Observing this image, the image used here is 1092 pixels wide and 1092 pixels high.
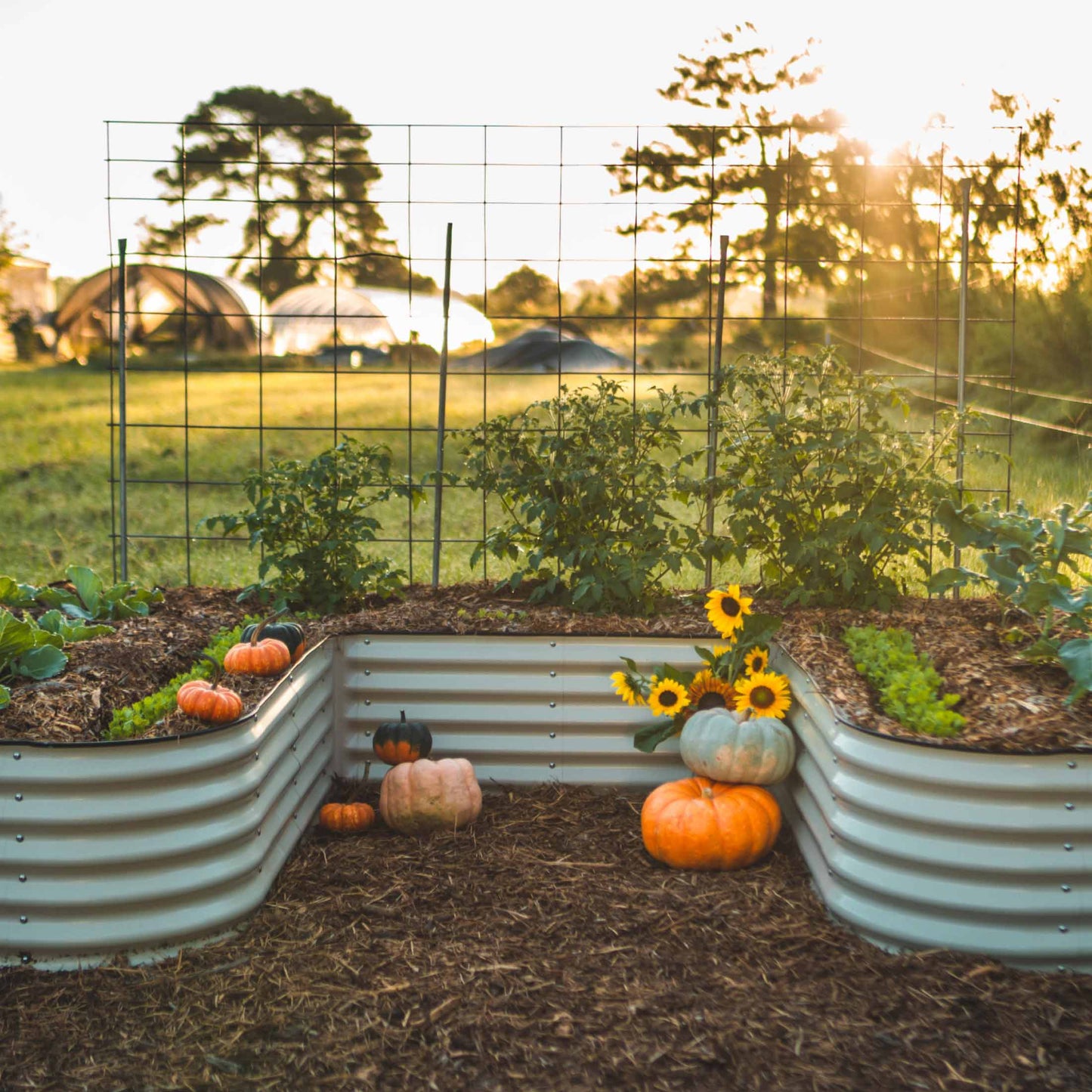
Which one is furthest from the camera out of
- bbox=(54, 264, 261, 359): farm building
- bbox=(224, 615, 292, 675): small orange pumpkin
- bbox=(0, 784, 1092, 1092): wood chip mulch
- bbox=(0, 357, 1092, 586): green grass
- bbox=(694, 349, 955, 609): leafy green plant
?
bbox=(54, 264, 261, 359): farm building

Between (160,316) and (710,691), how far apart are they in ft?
41.5

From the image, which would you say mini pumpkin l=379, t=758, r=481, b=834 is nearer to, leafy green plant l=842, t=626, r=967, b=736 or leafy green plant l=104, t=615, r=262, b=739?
leafy green plant l=104, t=615, r=262, b=739

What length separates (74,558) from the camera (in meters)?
9.44

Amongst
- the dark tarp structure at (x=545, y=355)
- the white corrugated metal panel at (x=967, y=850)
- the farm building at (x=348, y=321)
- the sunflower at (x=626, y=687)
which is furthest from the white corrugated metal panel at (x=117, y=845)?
the farm building at (x=348, y=321)

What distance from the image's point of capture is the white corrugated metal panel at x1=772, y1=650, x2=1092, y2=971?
2717 mm

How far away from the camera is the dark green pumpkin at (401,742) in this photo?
3.78m

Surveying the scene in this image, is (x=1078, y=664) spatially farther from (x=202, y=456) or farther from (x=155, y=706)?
(x=202, y=456)

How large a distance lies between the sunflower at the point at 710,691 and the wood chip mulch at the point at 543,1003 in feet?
2.25

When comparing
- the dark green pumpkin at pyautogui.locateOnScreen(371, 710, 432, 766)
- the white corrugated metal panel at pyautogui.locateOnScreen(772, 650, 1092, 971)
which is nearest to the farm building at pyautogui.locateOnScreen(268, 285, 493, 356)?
the dark green pumpkin at pyautogui.locateOnScreen(371, 710, 432, 766)

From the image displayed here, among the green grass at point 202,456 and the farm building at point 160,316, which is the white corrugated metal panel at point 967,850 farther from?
the farm building at point 160,316

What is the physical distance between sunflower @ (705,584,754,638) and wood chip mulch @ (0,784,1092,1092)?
87 cm

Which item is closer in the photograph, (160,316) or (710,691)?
(710,691)

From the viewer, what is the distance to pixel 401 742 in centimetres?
378

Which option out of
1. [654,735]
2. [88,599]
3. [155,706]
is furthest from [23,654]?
[654,735]
